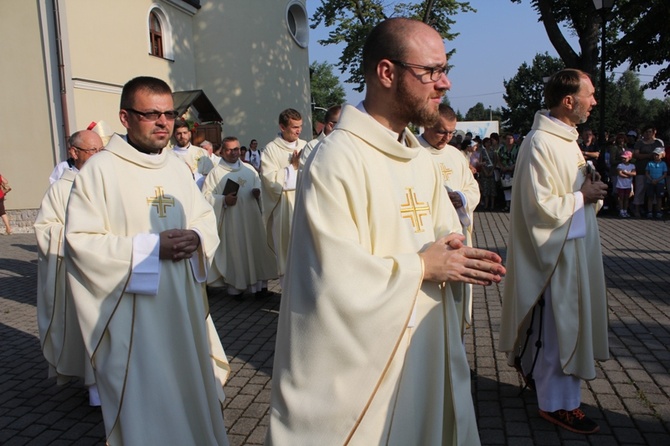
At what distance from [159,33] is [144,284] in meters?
19.8

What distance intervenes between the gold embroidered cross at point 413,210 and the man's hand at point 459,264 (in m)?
0.18

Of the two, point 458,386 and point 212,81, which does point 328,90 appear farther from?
point 458,386

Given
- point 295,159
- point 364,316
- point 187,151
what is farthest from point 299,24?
point 364,316

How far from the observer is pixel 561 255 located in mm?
3824

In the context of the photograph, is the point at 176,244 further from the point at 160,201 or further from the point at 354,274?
the point at 354,274

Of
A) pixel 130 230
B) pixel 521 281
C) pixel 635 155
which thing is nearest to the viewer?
pixel 130 230

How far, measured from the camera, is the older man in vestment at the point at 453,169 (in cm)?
496

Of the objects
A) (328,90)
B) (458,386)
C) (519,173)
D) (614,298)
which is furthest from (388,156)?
(328,90)

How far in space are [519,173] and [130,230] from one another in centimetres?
255

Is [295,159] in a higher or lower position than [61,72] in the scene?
lower

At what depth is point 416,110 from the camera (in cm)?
224

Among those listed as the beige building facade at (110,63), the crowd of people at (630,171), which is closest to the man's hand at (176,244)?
the crowd of people at (630,171)

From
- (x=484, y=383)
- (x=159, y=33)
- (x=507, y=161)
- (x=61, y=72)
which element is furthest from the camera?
(x=159, y=33)

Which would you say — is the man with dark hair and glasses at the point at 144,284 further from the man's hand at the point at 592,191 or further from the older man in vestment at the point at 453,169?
the man's hand at the point at 592,191
